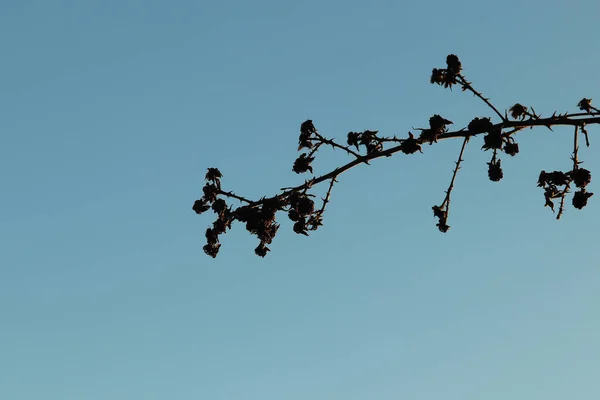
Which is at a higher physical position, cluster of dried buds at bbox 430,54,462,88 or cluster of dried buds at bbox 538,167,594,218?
cluster of dried buds at bbox 430,54,462,88

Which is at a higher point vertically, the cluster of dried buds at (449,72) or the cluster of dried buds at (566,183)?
the cluster of dried buds at (449,72)

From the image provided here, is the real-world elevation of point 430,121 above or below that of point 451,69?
below

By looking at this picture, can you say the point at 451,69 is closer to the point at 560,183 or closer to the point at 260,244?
the point at 560,183

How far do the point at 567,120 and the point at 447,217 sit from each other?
67.9 inches

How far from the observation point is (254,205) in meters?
8.16

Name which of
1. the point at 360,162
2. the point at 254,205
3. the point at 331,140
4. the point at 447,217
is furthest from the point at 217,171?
the point at 447,217

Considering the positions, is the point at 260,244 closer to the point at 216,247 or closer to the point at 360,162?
the point at 216,247

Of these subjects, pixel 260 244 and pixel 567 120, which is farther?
pixel 260 244

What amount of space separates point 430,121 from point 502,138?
2.29ft

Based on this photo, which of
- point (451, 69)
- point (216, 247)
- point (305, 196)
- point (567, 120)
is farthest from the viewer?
point (216, 247)

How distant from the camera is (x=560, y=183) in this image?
7371 millimetres

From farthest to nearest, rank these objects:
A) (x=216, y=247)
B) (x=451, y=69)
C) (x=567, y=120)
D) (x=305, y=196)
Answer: (x=216, y=247), (x=305, y=196), (x=451, y=69), (x=567, y=120)

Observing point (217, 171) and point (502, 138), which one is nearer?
point (502, 138)

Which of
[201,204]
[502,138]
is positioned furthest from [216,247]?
[502,138]
